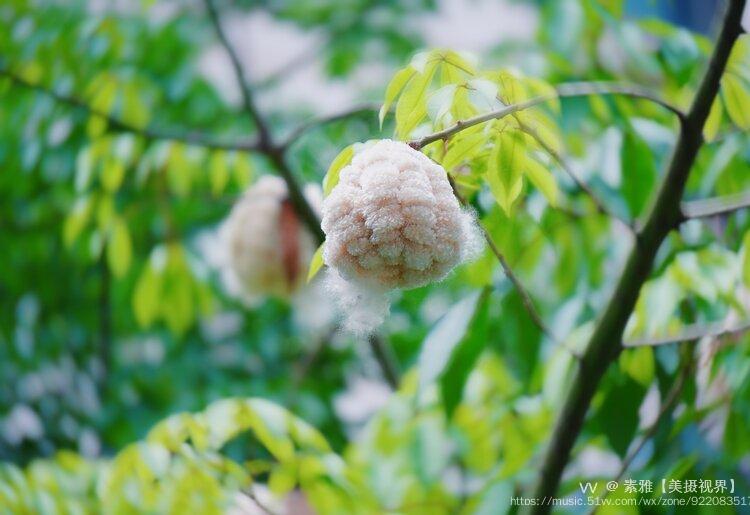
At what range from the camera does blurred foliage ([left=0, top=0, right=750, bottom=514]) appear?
0.77 meters

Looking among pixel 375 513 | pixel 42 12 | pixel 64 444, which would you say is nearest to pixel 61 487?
pixel 375 513

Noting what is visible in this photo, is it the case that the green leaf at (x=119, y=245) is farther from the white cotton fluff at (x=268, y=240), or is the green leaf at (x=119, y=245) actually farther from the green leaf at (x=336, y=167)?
the green leaf at (x=336, y=167)

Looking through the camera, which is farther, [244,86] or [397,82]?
[244,86]

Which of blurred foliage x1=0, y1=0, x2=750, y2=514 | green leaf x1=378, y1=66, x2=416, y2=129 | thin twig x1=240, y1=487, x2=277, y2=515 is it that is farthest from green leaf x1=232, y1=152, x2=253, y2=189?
green leaf x1=378, y1=66, x2=416, y2=129

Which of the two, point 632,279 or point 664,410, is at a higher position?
point 632,279

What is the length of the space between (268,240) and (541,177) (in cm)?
64

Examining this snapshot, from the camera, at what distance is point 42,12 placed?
1.51 meters

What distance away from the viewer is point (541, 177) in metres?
0.65

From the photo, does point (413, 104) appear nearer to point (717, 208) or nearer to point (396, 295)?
point (396, 295)

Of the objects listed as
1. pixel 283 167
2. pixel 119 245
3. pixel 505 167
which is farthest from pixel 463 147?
pixel 119 245

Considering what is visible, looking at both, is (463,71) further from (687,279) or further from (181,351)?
(181,351)

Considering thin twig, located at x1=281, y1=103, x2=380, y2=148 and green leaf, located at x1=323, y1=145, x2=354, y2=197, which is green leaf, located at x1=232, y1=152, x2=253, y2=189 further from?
green leaf, located at x1=323, y1=145, x2=354, y2=197

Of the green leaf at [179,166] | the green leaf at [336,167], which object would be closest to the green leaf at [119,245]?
the green leaf at [179,166]

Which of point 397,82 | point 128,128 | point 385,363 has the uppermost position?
point 397,82
